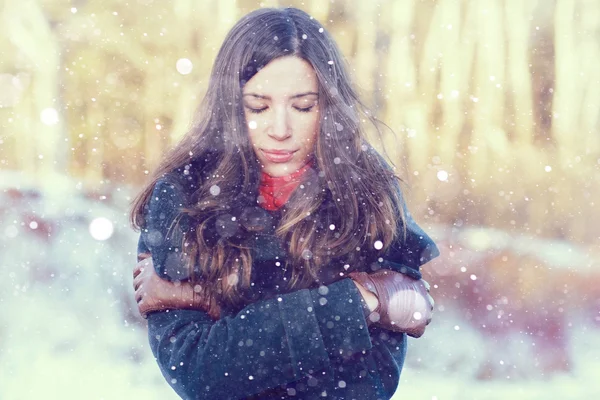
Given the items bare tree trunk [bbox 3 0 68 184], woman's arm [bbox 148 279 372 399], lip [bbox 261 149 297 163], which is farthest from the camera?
bare tree trunk [bbox 3 0 68 184]

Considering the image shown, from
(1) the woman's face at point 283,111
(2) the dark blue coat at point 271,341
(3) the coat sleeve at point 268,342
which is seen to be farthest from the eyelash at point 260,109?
(3) the coat sleeve at point 268,342

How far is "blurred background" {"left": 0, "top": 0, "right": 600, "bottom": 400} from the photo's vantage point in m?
1.89

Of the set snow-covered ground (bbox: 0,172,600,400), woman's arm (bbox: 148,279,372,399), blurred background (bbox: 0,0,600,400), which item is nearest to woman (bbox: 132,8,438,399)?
woman's arm (bbox: 148,279,372,399)

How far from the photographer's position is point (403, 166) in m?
1.79

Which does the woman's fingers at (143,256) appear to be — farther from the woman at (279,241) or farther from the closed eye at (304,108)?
the closed eye at (304,108)

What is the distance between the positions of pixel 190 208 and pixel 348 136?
29 cm

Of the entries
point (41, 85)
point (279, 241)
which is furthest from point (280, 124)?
point (41, 85)

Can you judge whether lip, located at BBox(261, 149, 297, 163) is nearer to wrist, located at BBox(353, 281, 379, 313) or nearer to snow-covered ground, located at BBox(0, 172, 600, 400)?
wrist, located at BBox(353, 281, 379, 313)

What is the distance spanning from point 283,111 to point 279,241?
0.21 m

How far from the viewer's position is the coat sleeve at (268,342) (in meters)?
0.91

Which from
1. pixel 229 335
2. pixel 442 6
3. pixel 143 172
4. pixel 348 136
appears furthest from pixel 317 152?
pixel 442 6

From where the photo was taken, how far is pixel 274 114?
3.27 feet

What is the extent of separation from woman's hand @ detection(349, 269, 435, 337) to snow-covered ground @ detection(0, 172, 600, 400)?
1059 mm

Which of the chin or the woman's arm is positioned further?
the chin
